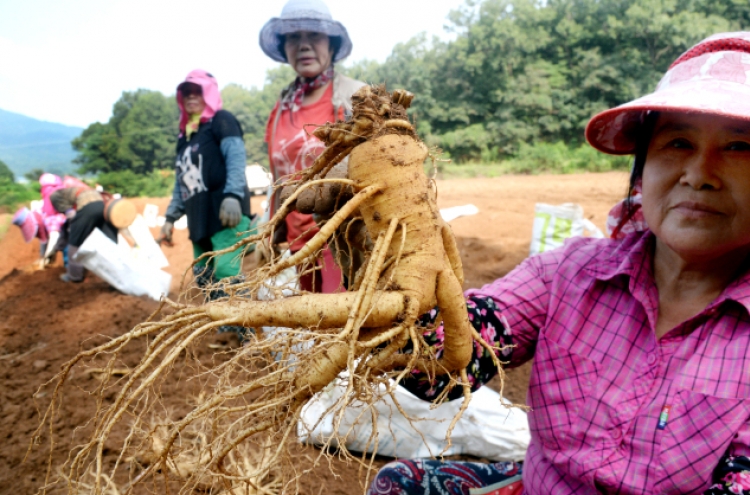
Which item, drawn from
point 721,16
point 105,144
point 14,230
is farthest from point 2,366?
point 721,16

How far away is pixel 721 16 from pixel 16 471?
24835 millimetres

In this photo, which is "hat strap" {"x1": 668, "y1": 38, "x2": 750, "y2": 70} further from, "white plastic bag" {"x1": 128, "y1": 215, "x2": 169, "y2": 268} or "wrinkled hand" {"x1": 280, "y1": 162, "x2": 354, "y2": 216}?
"white plastic bag" {"x1": 128, "y1": 215, "x2": 169, "y2": 268}

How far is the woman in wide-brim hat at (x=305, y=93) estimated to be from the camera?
231cm

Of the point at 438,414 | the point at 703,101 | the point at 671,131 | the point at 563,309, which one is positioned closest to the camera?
the point at 703,101

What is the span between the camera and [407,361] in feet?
3.43

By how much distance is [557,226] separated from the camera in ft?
13.1

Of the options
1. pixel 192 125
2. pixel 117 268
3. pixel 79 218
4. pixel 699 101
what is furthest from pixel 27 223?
pixel 699 101

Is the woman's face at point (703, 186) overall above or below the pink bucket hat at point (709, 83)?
below

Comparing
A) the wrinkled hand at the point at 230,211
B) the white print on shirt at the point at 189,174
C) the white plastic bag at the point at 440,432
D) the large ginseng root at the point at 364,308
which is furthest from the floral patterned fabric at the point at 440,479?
the white print on shirt at the point at 189,174

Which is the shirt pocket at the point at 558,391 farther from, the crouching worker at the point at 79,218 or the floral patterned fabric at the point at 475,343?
the crouching worker at the point at 79,218

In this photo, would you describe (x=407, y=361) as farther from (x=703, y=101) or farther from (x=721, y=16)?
(x=721, y=16)

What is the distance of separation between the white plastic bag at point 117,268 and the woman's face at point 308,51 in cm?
254

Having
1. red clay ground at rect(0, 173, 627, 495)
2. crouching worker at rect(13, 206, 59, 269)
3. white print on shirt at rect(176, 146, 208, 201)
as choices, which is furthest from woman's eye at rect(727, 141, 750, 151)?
crouching worker at rect(13, 206, 59, 269)

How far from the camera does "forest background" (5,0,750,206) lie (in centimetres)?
1647
